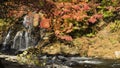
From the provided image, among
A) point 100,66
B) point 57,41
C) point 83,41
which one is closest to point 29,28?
point 57,41

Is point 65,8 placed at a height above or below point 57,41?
above

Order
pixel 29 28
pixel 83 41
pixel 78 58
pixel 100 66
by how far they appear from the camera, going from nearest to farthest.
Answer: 1. pixel 100 66
2. pixel 78 58
3. pixel 83 41
4. pixel 29 28

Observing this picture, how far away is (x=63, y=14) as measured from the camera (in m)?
22.0

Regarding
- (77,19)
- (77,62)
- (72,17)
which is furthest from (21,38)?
(77,62)

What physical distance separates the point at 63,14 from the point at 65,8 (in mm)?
483

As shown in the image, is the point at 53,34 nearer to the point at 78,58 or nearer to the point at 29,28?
the point at 29,28

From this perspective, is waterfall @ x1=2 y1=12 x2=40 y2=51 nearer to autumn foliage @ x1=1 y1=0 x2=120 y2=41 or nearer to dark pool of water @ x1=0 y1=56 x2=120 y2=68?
autumn foliage @ x1=1 y1=0 x2=120 y2=41

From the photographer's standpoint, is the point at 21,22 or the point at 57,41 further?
the point at 21,22

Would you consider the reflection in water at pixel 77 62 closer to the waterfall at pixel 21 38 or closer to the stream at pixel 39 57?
the stream at pixel 39 57

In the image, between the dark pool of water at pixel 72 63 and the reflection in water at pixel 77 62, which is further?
the reflection in water at pixel 77 62

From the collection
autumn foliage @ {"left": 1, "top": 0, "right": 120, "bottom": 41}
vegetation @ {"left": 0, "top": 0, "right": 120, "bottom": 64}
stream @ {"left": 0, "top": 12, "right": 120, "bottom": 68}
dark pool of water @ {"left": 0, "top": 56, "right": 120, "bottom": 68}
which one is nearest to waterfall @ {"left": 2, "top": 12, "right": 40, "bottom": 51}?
stream @ {"left": 0, "top": 12, "right": 120, "bottom": 68}

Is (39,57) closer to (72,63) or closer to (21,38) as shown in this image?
(72,63)

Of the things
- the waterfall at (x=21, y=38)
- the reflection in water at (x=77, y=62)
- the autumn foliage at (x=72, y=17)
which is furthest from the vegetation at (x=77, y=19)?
the reflection in water at (x=77, y=62)

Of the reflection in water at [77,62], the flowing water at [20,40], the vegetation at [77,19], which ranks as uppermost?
the vegetation at [77,19]
